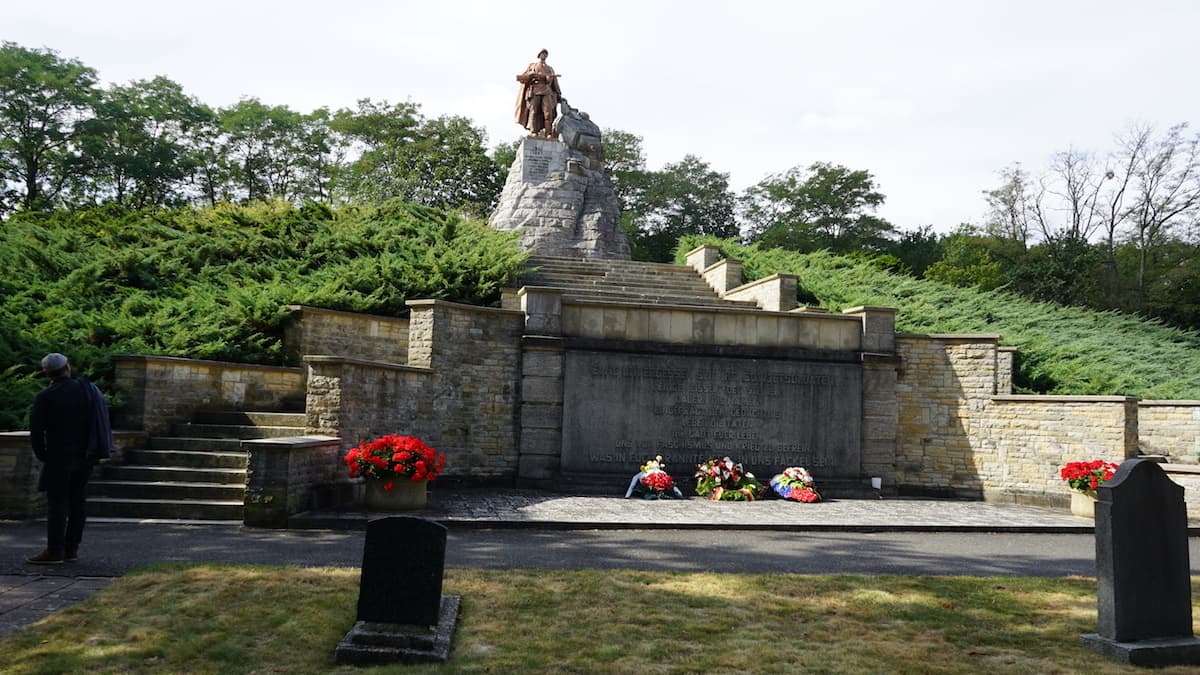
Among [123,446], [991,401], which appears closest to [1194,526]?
[991,401]

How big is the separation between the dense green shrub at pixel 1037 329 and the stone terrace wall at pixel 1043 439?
2942mm

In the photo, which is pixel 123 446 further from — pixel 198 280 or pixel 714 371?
pixel 714 371

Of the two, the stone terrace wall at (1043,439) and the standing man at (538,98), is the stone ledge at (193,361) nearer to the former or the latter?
the stone terrace wall at (1043,439)

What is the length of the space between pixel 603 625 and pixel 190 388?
923 cm

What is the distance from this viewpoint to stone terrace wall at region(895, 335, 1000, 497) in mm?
14617

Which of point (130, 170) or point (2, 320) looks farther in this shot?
point (130, 170)

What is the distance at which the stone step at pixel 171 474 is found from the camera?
10655 mm

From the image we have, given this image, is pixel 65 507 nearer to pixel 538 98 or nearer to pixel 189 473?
pixel 189 473

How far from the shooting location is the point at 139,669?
4.62 meters

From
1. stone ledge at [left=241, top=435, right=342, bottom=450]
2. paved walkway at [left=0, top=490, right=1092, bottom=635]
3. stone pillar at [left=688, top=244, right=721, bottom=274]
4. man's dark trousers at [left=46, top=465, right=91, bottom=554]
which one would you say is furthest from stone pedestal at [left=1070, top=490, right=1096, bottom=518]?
man's dark trousers at [left=46, top=465, right=91, bottom=554]

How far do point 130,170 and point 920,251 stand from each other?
41299 millimetres

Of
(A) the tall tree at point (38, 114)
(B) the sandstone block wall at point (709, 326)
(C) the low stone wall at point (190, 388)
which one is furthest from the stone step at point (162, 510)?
(A) the tall tree at point (38, 114)

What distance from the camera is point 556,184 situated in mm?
27062

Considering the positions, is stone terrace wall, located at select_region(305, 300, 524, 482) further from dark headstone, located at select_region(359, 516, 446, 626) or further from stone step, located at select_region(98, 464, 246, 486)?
dark headstone, located at select_region(359, 516, 446, 626)
